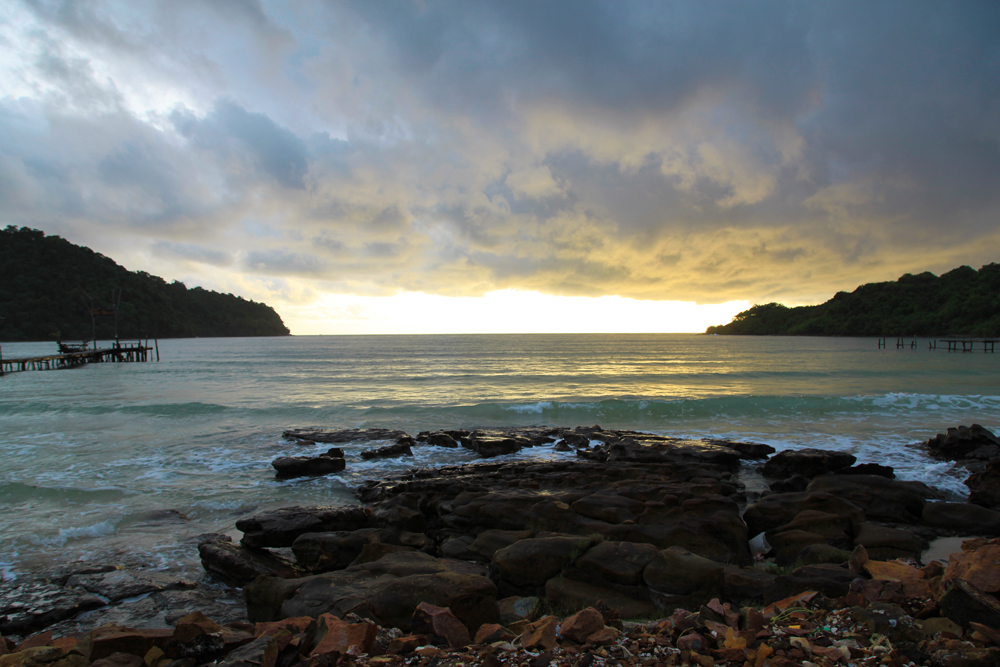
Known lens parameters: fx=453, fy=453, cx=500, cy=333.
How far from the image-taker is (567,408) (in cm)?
2570

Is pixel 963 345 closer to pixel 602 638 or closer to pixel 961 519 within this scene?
pixel 961 519

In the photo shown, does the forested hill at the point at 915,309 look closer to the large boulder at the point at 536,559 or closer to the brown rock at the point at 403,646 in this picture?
the large boulder at the point at 536,559

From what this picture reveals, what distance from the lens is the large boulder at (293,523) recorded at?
8.04 metres

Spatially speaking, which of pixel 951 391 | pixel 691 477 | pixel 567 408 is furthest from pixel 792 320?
pixel 691 477

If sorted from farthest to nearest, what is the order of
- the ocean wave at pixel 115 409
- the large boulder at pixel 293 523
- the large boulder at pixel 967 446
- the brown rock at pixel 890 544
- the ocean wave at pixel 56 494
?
1. the ocean wave at pixel 115 409
2. the large boulder at pixel 967 446
3. the ocean wave at pixel 56 494
4. the large boulder at pixel 293 523
5. the brown rock at pixel 890 544

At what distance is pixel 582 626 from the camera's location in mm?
3934

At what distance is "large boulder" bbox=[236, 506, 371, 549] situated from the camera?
8.04m

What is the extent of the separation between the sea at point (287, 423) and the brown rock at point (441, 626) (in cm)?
527

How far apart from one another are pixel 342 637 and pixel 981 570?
5757 mm

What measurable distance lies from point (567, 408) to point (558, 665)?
2270 centimetres

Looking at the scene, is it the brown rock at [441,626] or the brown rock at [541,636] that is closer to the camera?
the brown rock at [541,636]

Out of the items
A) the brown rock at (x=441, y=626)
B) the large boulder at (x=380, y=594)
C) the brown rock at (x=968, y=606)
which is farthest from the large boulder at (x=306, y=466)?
the brown rock at (x=968, y=606)

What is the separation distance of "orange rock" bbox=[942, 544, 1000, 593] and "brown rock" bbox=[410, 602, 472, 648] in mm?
4252

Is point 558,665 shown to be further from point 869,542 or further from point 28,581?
point 28,581
